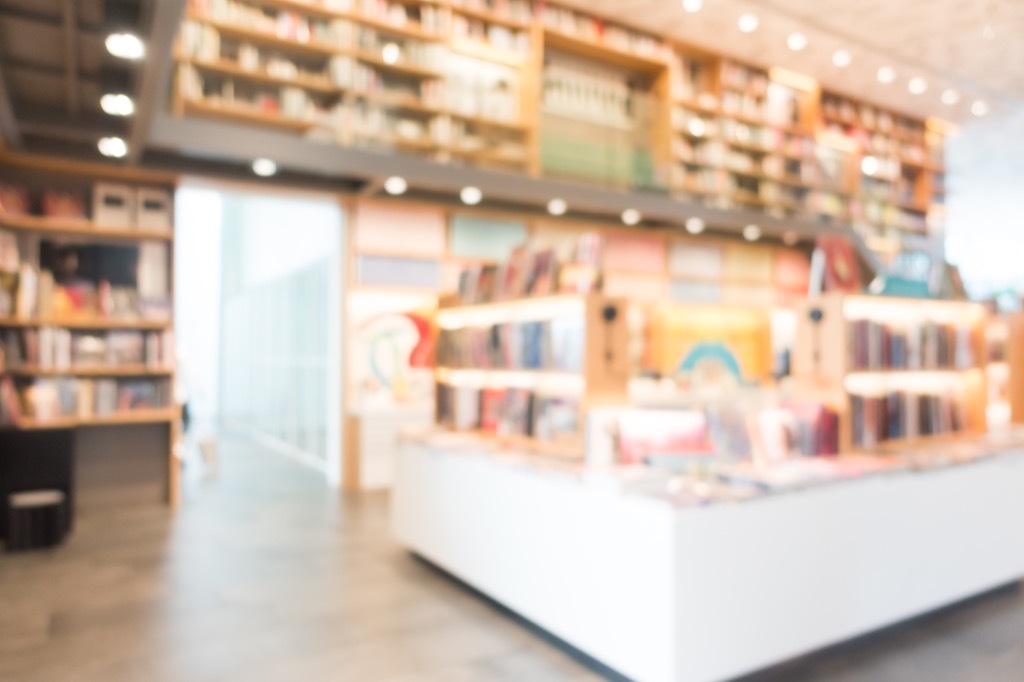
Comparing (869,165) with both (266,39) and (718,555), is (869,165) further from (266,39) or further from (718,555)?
(718,555)

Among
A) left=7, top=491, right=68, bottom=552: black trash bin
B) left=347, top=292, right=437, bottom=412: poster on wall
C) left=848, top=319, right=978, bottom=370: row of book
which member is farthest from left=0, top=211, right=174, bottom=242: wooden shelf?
left=848, top=319, right=978, bottom=370: row of book

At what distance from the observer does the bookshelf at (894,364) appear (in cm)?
335

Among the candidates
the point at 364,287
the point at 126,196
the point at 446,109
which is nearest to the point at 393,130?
the point at 446,109

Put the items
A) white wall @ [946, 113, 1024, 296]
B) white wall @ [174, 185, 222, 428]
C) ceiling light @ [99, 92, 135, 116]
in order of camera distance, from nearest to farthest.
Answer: ceiling light @ [99, 92, 135, 116] → white wall @ [946, 113, 1024, 296] → white wall @ [174, 185, 222, 428]

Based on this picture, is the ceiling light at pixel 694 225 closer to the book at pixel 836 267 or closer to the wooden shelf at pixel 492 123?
the wooden shelf at pixel 492 123

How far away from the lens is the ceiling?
770 cm

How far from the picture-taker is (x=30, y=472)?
15.2ft

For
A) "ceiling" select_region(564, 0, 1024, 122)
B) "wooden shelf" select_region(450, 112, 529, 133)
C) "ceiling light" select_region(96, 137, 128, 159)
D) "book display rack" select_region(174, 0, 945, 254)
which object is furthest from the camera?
"ceiling" select_region(564, 0, 1024, 122)

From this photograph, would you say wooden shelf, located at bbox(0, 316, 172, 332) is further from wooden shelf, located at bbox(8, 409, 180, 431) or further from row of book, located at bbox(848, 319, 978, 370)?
row of book, located at bbox(848, 319, 978, 370)

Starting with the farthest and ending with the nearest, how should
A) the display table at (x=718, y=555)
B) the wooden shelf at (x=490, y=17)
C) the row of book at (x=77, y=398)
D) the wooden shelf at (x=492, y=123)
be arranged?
the wooden shelf at (x=490, y=17), the wooden shelf at (x=492, y=123), the row of book at (x=77, y=398), the display table at (x=718, y=555)

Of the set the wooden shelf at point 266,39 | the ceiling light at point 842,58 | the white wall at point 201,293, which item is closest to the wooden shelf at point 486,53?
the wooden shelf at point 266,39

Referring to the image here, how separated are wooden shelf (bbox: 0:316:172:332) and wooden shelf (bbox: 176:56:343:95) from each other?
2.31 m

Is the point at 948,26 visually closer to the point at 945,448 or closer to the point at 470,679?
the point at 945,448

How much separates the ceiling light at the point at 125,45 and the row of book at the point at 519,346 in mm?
2379
